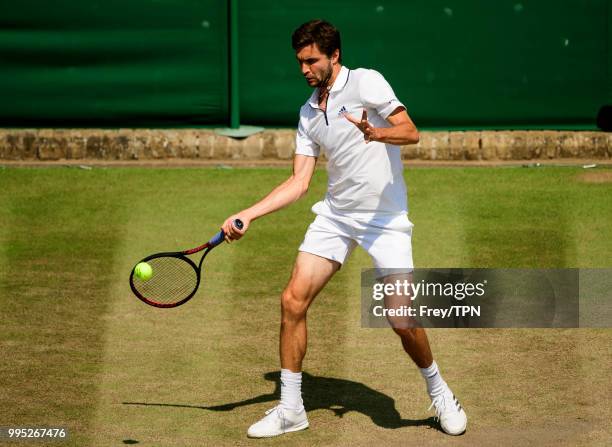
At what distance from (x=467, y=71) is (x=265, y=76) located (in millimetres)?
2147

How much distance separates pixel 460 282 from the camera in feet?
32.1

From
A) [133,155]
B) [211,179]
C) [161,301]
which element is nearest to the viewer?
[161,301]

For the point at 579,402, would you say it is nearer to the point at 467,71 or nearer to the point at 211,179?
the point at 211,179

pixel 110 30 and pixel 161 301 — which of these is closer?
pixel 161 301

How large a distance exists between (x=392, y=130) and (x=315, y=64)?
0.61 m

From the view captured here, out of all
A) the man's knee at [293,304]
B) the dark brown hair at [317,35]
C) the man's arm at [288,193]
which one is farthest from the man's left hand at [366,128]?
the man's knee at [293,304]

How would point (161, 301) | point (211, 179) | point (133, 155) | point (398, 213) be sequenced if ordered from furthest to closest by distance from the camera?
point (133, 155)
point (211, 179)
point (161, 301)
point (398, 213)

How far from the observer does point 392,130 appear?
650 cm

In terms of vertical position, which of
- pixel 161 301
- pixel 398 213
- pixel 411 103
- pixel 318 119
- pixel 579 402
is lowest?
pixel 579 402

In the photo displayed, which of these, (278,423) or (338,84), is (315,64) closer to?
(338,84)

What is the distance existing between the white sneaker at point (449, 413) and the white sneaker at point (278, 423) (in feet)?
2.24

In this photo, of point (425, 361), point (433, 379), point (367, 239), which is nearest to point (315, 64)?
point (367, 239)

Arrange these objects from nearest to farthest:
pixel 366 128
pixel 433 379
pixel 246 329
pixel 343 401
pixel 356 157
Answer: pixel 366 128
pixel 433 379
pixel 356 157
pixel 343 401
pixel 246 329

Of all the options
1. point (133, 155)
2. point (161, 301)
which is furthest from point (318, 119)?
point (133, 155)
